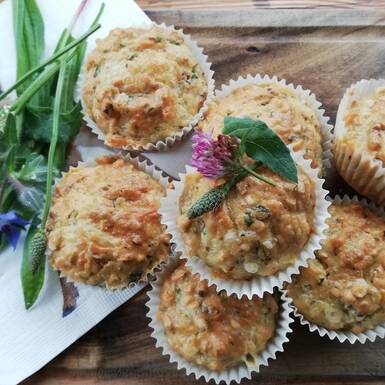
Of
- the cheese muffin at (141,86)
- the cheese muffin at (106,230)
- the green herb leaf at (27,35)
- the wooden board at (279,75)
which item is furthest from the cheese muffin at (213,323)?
the green herb leaf at (27,35)

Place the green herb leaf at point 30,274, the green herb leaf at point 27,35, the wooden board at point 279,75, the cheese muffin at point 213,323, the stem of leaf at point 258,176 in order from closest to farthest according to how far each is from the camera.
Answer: the stem of leaf at point 258,176, the cheese muffin at point 213,323, the wooden board at point 279,75, the green herb leaf at point 30,274, the green herb leaf at point 27,35

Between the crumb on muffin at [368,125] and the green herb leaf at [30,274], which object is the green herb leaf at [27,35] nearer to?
the green herb leaf at [30,274]

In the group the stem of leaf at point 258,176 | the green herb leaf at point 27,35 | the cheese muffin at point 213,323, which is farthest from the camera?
the green herb leaf at point 27,35

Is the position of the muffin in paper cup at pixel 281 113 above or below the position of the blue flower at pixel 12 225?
above

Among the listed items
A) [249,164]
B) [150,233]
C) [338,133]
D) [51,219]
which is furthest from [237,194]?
[51,219]

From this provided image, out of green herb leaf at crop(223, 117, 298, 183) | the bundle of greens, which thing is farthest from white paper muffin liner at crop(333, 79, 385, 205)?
the bundle of greens

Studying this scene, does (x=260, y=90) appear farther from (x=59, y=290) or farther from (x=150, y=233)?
(x=59, y=290)
